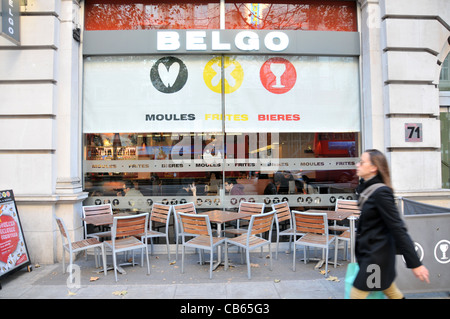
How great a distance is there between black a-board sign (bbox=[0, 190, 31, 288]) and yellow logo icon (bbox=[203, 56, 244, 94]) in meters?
4.46

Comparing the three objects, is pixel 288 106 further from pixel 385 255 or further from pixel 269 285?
pixel 385 255

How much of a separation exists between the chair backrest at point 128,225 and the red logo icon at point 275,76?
13.1 ft

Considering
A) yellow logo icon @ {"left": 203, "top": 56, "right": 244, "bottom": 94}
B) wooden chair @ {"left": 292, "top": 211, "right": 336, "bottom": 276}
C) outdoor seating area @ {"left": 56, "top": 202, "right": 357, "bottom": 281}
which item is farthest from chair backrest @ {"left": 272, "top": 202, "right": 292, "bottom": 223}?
yellow logo icon @ {"left": 203, "top": 56, "right": 244, "bottom": 94}

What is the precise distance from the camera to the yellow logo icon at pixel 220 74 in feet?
22.7

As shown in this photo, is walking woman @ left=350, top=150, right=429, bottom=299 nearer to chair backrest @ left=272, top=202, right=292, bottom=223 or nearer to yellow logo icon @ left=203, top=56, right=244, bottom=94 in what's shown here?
chair backrest @ left=272, top=202, right=292, bottom=223

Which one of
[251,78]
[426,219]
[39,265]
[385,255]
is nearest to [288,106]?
[251,78]

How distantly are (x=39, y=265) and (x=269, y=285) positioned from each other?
429cm

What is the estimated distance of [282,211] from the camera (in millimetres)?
6301

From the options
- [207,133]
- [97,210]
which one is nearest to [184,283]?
[97,210]

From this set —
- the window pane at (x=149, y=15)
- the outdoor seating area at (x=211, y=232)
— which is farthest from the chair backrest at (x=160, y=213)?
the window pane at (x=149, y=15)

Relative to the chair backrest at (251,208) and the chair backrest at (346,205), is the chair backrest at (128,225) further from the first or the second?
the chair backrest at (346,205)

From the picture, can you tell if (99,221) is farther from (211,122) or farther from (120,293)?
(211,122)

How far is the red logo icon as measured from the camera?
6.98 m

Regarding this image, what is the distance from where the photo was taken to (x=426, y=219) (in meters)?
3.98
